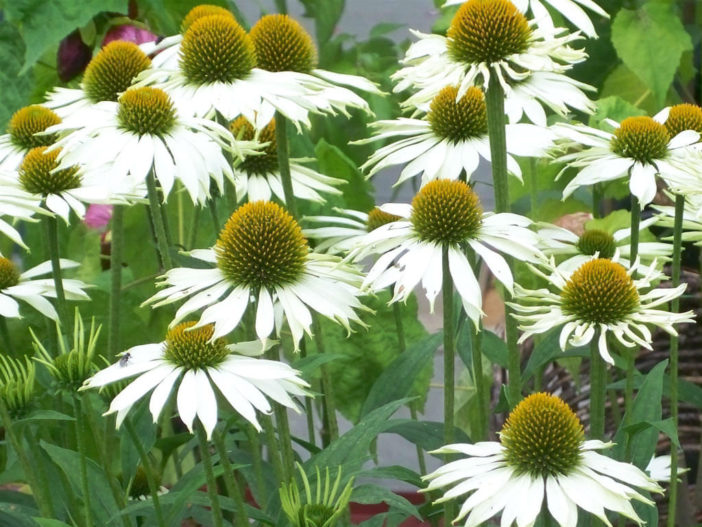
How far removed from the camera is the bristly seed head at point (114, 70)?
67 cm

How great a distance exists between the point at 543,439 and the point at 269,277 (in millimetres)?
155

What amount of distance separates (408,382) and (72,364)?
0.66ft

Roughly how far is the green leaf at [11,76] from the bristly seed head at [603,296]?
48cm

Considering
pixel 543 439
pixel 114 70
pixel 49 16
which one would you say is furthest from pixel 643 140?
pixel 49 16

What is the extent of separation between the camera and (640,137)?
0.60 m

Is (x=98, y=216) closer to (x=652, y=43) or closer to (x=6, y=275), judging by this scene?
(x=6, y=275)

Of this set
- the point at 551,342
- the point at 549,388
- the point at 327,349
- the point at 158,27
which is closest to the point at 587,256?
the point at 551,342

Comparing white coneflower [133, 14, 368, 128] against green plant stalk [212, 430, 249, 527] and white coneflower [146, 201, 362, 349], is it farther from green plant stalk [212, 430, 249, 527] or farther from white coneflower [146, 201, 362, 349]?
green plant stalk [212, 430, 249, 527]

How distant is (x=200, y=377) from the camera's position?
485 mm

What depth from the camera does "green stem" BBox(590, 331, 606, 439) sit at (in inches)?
20.4

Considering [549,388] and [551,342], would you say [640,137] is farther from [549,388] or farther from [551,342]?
[549,388]

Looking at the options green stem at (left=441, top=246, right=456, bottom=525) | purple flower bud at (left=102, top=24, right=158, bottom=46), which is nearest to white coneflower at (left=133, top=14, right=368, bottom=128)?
green stem at (left=441, top=246, right=456, bottom=525)

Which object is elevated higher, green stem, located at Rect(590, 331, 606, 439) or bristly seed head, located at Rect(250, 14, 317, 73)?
bristly seed head, located at Rect(250, 14, 317, 73)

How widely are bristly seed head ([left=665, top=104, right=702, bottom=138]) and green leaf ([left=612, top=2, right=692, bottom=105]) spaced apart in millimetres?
176
